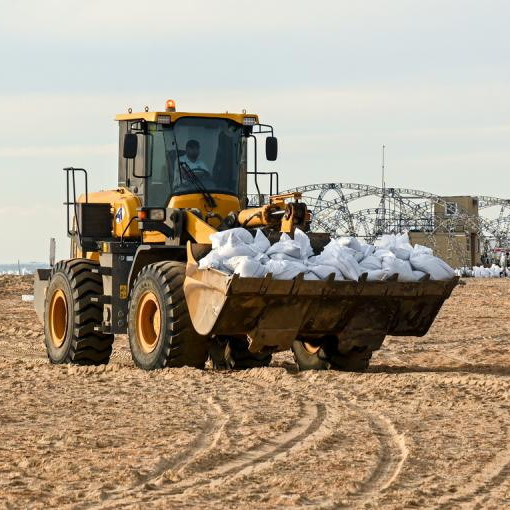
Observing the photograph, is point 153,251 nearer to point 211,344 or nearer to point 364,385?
point 211,344

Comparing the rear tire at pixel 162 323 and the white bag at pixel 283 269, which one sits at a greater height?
the white bag at pixel 283 269

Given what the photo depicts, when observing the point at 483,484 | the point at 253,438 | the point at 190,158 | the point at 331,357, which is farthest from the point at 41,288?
the point at 483,484

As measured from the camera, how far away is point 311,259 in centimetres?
1487

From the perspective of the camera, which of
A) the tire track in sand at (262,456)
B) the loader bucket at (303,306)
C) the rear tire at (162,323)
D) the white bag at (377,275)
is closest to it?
the tire track in sand at (262,456)

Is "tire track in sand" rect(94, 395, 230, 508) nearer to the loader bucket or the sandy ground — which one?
the sandy ground

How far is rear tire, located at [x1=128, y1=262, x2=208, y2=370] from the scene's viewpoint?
15039mm

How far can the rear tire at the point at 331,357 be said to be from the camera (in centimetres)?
1611

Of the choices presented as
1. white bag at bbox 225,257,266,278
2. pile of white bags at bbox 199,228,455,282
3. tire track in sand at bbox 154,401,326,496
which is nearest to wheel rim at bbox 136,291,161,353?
pile of white bags at bbox 199,228,455,282

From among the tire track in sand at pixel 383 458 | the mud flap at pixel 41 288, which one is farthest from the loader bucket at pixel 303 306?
the mud flap at pixel 41 288

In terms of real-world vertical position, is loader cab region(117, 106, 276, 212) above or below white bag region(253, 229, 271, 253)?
above

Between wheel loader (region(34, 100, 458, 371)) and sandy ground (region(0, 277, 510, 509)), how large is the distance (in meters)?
0.56

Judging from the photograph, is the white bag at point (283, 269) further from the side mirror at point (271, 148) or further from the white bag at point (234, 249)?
the side mirror at point (271, 148)

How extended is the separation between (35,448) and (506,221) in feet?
287

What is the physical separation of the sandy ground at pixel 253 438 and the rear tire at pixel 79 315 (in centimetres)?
63
